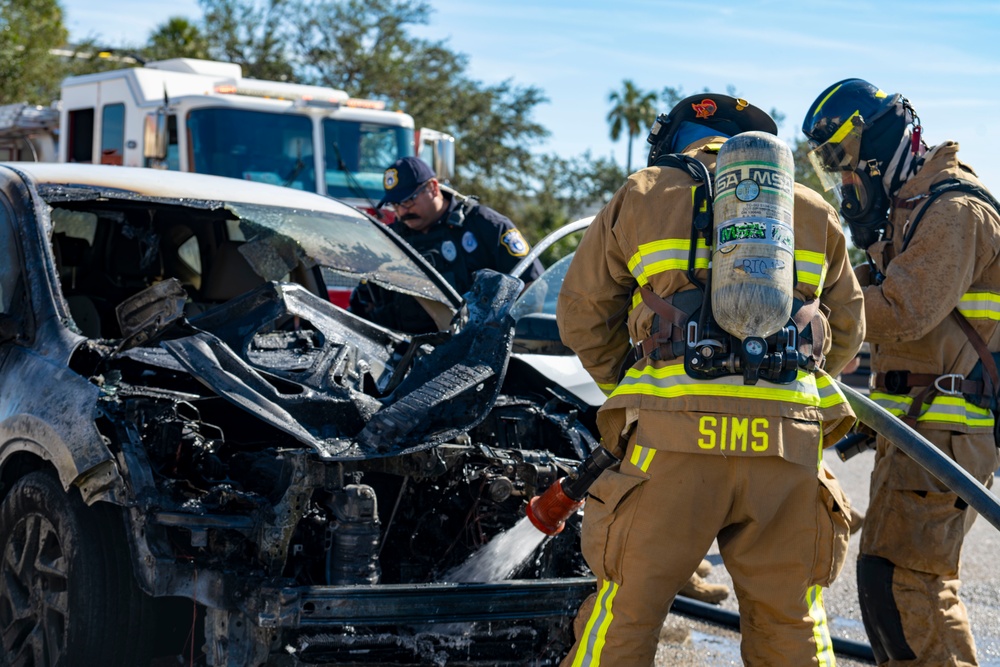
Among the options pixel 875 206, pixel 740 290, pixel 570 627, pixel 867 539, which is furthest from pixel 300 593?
pixel 875 206

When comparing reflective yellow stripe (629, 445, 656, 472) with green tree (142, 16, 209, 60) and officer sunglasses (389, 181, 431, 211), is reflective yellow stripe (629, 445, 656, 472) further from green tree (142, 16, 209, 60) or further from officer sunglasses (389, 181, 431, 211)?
green tree (142, 16, 209, 60)

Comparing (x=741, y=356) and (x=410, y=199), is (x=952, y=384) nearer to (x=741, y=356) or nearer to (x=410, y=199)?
(x=741, y=356)

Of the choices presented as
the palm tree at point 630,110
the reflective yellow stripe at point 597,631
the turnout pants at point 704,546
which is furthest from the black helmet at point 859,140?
the palm tree at point 630,110

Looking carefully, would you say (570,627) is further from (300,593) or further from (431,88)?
(431,88)

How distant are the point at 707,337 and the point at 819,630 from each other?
31.6 inches

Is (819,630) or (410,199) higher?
(410,199)

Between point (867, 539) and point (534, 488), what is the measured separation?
1.16m

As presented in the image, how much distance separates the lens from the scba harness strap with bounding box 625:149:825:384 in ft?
9.69

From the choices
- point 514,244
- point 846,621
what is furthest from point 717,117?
point 514,244

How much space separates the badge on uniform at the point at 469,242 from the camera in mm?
6707

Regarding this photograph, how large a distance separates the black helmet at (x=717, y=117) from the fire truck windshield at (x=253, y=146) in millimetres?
6931

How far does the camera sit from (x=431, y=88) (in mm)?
24250

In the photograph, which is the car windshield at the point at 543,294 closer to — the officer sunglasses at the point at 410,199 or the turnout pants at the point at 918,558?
the officer sunglasses at the point at 410,199

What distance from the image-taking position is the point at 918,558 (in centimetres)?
389
